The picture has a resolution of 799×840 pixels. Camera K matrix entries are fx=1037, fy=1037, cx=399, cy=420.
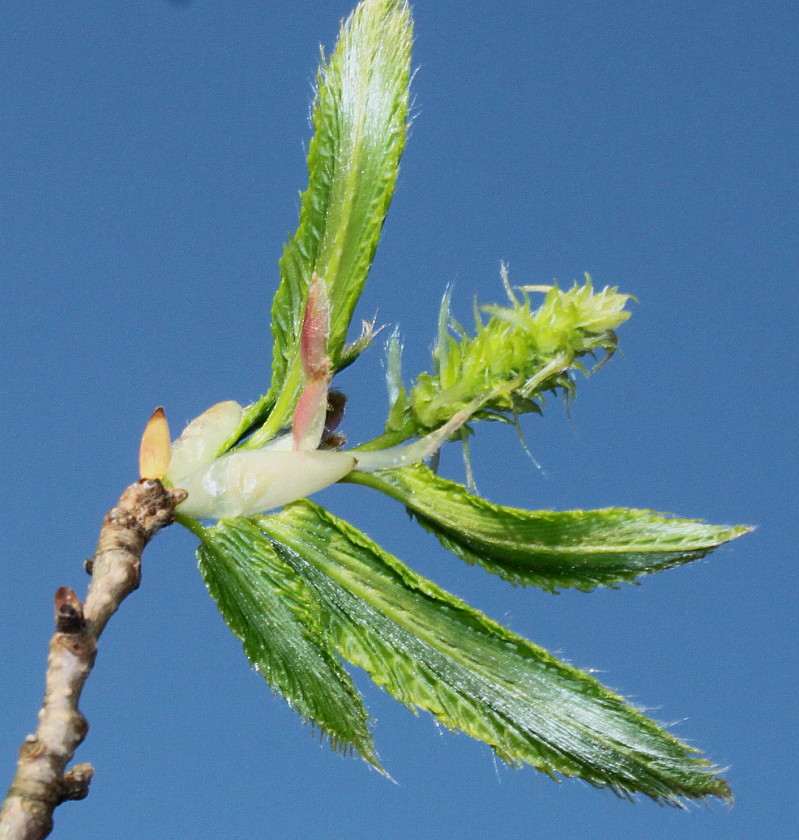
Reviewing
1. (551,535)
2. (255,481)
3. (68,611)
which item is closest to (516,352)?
(551,535)

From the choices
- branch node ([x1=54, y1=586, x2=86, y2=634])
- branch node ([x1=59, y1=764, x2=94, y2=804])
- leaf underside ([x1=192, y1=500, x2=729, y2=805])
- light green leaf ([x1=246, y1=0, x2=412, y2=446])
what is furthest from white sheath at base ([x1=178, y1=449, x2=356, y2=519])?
branch node ([x1=59, y1=764, x2=94, y2=804])

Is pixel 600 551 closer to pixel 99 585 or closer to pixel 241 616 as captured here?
pixel 241 616

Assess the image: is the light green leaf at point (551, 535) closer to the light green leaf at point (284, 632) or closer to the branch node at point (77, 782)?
the light green leaf at point (284, 632)

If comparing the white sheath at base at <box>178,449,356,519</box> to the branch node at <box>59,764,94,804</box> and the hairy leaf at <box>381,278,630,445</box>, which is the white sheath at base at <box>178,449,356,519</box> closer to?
the hairy leaf at <box>381,278,630,445</box>

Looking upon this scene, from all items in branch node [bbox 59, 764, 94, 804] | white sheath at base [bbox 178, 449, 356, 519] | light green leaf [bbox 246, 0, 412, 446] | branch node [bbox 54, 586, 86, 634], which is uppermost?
light green leaf [bbox 246, 0, 412, 446]

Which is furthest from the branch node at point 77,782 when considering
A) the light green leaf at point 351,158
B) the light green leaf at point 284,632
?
the light green leaf at point 351,158

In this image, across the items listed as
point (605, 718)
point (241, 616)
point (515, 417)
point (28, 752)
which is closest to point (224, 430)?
point (241, 616)

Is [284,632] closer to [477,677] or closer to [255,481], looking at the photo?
[255,481]
